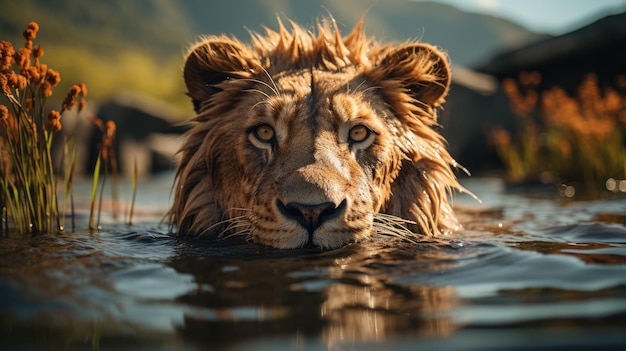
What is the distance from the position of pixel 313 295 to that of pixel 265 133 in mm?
1980

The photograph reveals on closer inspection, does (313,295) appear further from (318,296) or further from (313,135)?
(313,135)

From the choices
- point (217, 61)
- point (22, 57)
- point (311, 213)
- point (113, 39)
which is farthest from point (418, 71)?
point (113, 39)

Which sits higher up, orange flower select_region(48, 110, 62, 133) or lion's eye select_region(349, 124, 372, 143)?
orange flower select_region(48, 110, 62, 133)

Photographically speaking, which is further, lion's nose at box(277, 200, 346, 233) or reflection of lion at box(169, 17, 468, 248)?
Result: reflection of lion at box(169, 17, 468, 248)

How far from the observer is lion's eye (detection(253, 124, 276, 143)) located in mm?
4766

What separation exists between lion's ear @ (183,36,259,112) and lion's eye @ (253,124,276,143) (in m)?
0.60

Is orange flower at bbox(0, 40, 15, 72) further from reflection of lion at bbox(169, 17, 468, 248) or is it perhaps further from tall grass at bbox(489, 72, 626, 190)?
tall grass at bbox(489, 72, 626, 190)

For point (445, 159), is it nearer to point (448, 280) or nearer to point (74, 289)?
point (448, 280)

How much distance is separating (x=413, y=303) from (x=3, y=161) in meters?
3.32

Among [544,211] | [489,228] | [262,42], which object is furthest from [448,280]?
[544,211]

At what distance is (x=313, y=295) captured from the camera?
9.80 ft

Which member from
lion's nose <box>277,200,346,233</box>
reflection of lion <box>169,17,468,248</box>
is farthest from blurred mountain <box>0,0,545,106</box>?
lion's nose <box>277,200,346,233</box>

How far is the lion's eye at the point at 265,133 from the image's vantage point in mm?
4766

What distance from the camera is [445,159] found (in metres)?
5.45
